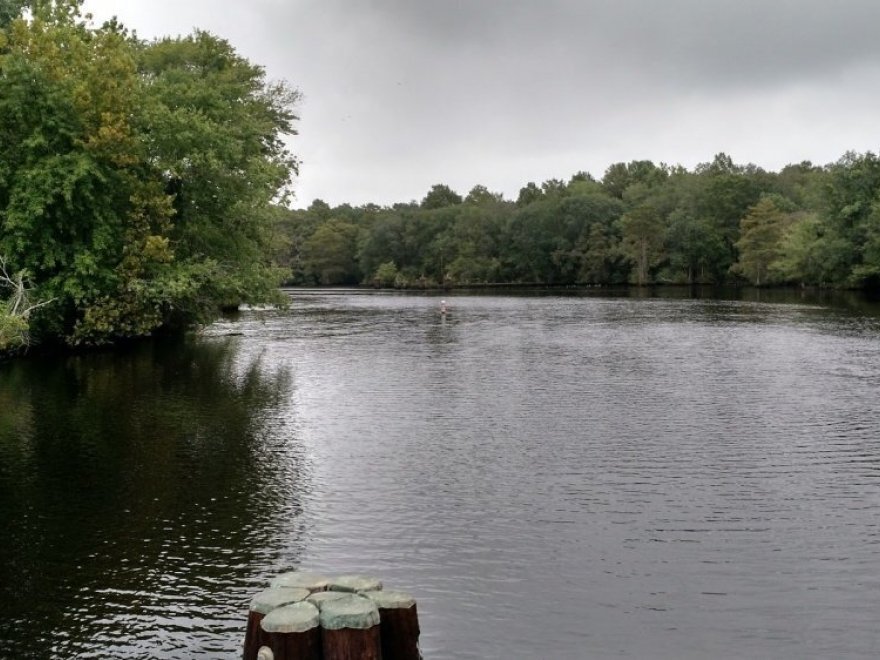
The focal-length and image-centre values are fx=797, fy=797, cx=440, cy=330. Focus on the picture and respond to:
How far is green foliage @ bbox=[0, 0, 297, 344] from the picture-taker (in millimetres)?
35906

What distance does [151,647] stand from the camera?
932 centimetres

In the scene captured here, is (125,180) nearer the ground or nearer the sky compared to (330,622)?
nearer the sky

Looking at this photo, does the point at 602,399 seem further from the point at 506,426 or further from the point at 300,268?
the point at 300,268

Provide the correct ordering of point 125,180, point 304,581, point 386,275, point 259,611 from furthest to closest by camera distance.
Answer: point 386,275, point 125,180, point 304,581, point 259,611

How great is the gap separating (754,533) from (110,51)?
37152 millimetres

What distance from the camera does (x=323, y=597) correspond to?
8.49 meters

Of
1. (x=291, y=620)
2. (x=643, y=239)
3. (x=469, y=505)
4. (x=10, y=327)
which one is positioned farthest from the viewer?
(x=643, y=239)

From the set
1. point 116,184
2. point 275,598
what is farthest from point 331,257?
point 275,598

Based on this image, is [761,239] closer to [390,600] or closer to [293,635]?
[390,600]

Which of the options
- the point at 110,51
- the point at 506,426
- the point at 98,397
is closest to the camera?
the point at 506,426

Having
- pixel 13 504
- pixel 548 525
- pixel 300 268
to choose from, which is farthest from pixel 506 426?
pixel 300 268

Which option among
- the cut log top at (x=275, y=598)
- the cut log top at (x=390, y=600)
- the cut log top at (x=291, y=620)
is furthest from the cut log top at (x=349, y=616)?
the cut log top at (x=275, y=598)

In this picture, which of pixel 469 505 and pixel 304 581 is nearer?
pixel 304 581

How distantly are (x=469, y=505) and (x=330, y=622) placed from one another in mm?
6749
